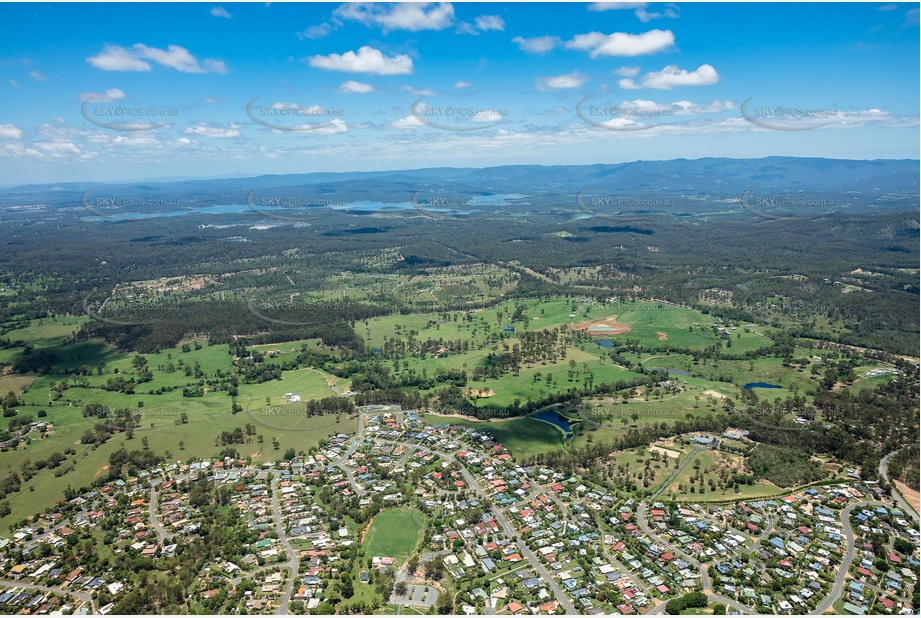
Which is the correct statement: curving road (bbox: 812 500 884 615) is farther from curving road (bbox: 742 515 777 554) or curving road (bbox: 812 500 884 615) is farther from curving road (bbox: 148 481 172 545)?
curving road (bbox: 148 481 172 545)

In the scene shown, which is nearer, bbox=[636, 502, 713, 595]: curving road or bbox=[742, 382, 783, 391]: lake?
bbox=[636, 502, 713, 595]: curving road

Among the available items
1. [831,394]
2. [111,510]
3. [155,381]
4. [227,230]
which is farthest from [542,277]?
[227,230]

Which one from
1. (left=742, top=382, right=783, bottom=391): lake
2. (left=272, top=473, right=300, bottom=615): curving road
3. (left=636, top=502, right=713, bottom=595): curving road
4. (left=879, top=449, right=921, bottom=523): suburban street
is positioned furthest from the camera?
(left=742, top=382, right=783, bottom=391): lake

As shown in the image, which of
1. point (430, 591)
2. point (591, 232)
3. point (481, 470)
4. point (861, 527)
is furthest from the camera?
point (591, 232)

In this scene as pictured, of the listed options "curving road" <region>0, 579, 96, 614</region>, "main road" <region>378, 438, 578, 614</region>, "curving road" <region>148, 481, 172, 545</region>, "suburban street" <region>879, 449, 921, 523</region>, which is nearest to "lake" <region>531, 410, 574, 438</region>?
"main road" <region>378, 438, 578, 614</region>

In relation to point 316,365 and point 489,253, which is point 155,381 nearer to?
point 316,365

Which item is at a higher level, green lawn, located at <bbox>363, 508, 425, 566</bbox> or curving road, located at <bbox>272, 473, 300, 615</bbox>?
curving road, located at <bbox>272, 473, 300, 615</bbox>

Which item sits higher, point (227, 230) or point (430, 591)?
point (227, 230)

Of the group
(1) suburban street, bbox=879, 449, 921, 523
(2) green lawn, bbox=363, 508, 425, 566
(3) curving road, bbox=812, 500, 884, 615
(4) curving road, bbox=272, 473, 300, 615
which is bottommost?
(3) curving road, bbox=812, 500, 884, 615

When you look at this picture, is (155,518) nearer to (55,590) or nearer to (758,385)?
(55,590)
